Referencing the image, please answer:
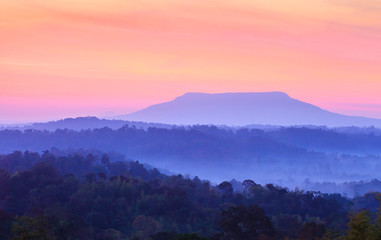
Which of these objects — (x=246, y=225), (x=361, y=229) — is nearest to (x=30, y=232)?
(x=361, y=229)

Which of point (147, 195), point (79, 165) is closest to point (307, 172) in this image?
point (79, 165)

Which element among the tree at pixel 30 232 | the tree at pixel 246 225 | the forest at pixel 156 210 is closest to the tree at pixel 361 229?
the tree at pixel 30 232

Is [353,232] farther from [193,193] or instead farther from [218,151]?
[218,151]

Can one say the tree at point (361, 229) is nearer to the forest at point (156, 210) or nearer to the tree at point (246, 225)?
the forest at point (156, 210)

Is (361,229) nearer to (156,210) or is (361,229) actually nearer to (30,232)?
(30,232)

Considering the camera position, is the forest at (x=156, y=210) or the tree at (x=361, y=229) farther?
the forest at (x=156, y=210)

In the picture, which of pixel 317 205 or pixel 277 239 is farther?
pixel 317 205

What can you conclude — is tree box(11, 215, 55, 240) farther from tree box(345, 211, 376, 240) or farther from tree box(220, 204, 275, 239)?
tree box(220, 204, 275, 239)

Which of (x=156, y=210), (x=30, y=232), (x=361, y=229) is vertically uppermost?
(x=361, y=229)

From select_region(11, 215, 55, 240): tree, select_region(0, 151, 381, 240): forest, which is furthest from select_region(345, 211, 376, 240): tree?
select_region(0, 151, 381, 240): forest

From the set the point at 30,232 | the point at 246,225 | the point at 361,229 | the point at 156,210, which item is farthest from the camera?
the point at 156,210

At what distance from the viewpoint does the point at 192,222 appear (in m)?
47.3

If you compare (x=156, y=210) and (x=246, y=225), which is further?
(x=156, y=210)

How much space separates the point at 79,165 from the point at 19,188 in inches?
1066
